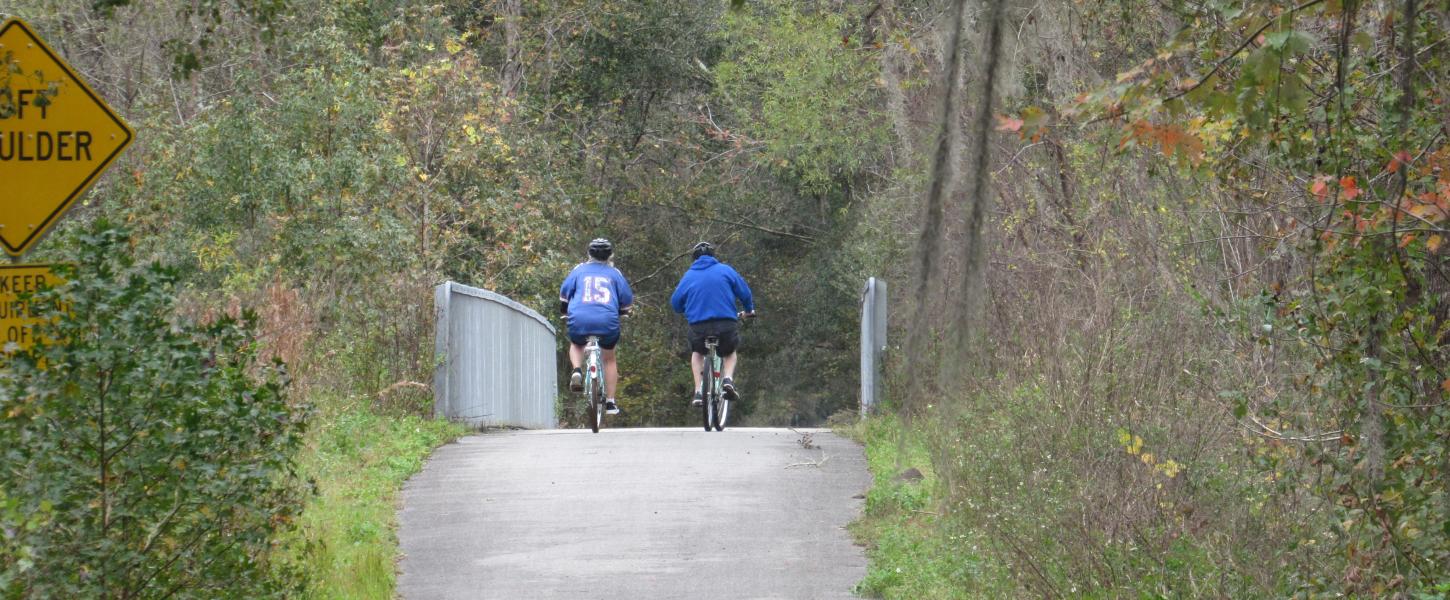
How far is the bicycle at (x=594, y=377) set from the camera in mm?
15461

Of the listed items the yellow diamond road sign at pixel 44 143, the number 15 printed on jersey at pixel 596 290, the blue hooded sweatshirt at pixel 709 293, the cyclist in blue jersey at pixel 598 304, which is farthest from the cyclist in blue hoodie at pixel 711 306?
the yellow diamond road sign at pixel 44 143

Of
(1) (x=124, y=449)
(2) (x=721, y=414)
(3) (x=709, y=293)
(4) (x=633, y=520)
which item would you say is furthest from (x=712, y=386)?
(1) (x=124, y=449)

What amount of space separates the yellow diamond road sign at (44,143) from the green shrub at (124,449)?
5.18 feet

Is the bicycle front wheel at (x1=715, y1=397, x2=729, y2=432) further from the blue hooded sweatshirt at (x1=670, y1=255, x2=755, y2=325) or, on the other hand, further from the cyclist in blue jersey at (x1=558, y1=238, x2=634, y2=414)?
the cyclist in blue jersey at (x1=558, y1=238, x2=634, y2=414)

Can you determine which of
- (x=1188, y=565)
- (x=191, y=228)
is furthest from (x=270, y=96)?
(x=1188, y=565)

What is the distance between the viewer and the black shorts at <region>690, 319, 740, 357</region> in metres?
15.8

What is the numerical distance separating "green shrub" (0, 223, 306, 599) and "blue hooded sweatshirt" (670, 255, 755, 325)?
31.2 feet

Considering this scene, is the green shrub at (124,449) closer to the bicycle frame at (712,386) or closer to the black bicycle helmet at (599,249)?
the black bicycle helmet at (599,249)

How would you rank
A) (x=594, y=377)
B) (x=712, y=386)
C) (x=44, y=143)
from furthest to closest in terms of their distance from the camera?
(x=712, y=386)
(x=594, y=377)
(x=44, y=143)

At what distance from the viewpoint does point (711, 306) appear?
15.7 metres

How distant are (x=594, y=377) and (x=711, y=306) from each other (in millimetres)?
1200

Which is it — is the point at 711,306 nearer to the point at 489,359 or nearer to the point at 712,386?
the point at 712,386

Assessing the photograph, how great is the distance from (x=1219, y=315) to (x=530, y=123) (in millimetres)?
23381

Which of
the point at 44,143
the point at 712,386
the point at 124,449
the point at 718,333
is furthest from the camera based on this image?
the point at 712,386
